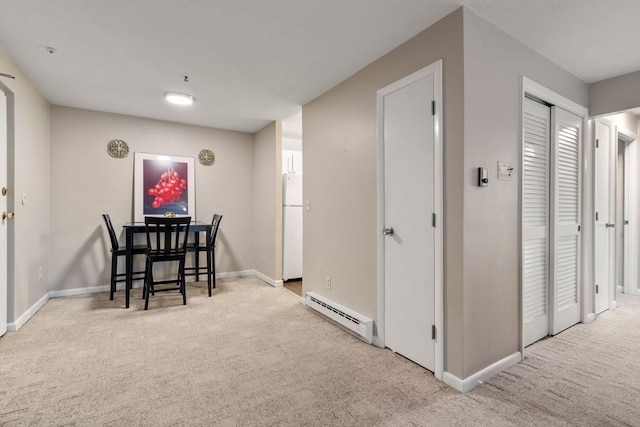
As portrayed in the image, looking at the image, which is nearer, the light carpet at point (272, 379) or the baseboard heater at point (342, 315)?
the light carpet at point (272, 379)

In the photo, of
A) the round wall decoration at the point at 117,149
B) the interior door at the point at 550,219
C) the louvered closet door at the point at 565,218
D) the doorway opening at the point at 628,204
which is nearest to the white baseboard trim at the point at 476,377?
the interior door at the point at 550,219

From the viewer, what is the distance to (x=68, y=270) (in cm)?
391

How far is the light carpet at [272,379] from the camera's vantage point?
1640mm

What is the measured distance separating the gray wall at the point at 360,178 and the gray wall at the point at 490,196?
7 centimetres

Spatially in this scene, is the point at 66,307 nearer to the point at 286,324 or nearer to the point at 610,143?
the point at 286,324

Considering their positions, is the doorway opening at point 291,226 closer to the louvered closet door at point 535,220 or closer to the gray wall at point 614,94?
the louvered closet door at point 535,220

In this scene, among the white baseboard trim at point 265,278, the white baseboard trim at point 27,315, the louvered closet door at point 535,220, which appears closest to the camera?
the louvered closet door at point 535,220

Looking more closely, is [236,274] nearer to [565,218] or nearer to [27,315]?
[27,315]

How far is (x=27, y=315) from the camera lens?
2994 mm

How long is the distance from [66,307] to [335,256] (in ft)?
9.78

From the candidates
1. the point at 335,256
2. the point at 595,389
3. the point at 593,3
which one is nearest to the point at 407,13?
the point at 593,3

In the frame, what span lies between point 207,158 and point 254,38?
9.24 feet

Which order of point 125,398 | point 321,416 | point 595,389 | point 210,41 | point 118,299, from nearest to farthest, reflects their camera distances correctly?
point 321,416 → point 125,398 → point 595,389 → point 210,41 → point 118,299

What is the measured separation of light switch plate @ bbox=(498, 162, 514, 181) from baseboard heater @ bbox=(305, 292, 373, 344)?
144 centimetres
